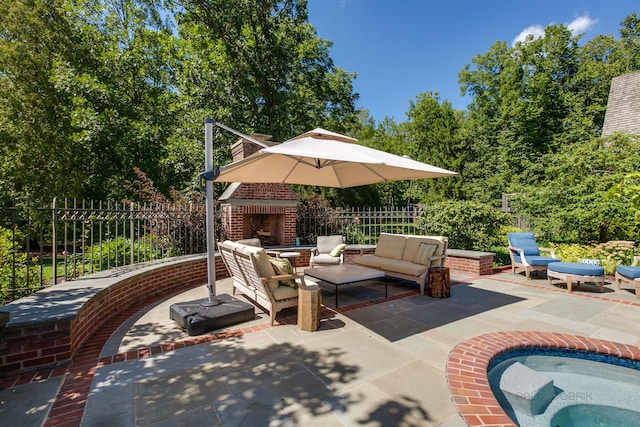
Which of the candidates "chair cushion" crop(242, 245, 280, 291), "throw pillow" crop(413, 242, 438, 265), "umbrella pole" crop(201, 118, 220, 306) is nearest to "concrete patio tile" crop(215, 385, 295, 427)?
"chair cushion" crop(242, 245, 280, 291)

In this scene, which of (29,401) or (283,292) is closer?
(29,401)

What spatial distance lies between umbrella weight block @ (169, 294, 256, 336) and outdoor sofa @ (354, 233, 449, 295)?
9.42 feet

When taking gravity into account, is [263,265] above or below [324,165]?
below

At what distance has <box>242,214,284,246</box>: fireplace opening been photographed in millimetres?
8508

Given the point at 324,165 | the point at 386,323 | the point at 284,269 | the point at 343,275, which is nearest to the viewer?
the point at 386,323

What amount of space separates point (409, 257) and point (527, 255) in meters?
3.01

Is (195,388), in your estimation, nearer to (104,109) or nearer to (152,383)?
(152,383)

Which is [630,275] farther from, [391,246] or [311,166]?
[311,166]

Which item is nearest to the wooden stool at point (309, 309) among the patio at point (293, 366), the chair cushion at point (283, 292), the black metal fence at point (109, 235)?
the patio at point (293, 366)

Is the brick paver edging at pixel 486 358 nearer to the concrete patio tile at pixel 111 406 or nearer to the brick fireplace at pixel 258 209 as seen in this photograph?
the concrete patio tile at pixel 111 406

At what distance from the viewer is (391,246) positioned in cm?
653


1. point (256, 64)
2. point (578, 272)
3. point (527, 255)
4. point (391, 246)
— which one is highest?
point (256, 64)

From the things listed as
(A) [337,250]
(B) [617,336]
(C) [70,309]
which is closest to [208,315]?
(C) [70,309]

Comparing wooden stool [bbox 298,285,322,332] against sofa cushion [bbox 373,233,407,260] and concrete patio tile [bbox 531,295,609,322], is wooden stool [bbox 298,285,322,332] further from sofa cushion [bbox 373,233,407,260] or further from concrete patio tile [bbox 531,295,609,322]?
concrete patio tile [bbox 531,295,609,322]
